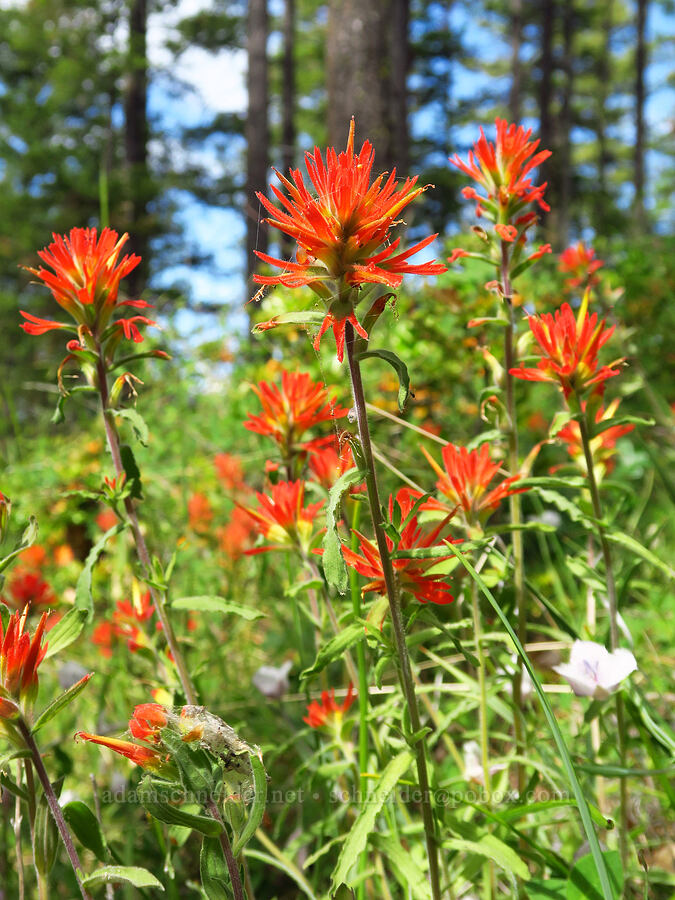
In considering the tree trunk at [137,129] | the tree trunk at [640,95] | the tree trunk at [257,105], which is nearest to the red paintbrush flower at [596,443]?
the tree trunk at [257,105]

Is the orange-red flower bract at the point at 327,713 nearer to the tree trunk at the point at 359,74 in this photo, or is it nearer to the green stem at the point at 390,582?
the green stem at the point at 390,582

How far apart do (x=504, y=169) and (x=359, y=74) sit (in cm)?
305

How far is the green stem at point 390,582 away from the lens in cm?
60

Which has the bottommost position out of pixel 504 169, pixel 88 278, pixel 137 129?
pixel 88 278

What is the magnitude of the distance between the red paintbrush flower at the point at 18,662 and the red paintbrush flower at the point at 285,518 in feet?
1.23

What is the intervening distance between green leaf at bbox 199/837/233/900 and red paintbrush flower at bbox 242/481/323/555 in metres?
0.42

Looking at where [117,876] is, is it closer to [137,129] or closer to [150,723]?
[150,723]

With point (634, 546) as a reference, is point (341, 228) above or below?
above

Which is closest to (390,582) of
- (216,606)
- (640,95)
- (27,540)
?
(216,606)

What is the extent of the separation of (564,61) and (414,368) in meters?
13.6

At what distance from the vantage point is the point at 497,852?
71cm

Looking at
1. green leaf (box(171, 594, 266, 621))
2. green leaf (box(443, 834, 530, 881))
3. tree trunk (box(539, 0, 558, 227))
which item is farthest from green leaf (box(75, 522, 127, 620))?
tree trunk (box(539, 0, 558, 227))

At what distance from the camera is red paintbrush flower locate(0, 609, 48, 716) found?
595mm

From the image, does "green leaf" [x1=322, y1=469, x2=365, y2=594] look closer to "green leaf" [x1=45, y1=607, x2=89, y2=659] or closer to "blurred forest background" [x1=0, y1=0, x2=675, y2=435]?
"green leaf" [x1=45, y1=607, x2=89, y2=659]
